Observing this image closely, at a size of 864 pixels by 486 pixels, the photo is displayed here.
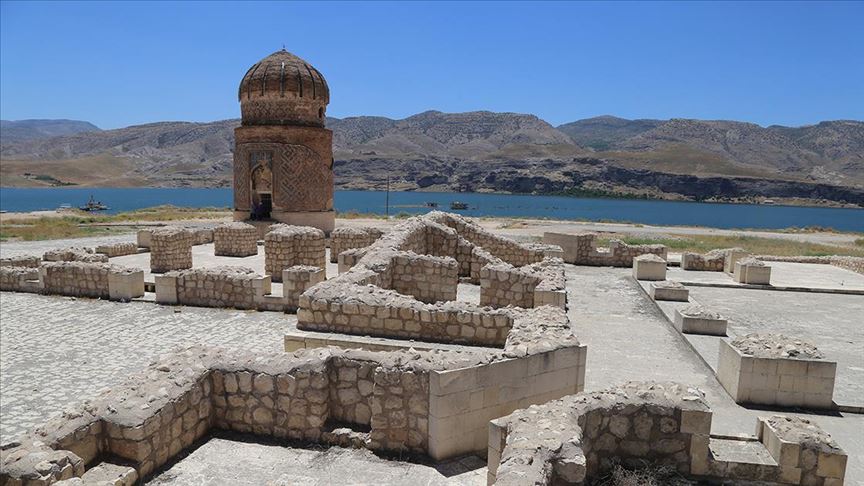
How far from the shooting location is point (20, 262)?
17453 millimetres

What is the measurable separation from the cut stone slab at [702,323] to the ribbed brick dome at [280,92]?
18.7 meters

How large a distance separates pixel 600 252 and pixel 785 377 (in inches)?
504

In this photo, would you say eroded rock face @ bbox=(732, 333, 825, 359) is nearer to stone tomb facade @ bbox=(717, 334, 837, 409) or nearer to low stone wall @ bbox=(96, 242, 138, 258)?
stone tomb facade @ bbox=(717, 334, 837, 409)

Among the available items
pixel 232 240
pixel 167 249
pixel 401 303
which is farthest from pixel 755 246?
pixel 167 249

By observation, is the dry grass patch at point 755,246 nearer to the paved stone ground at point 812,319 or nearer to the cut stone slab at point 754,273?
the cut stone slab at point 754,273

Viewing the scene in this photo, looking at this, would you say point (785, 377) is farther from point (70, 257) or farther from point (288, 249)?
point (70, 257)

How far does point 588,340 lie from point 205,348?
6.95m

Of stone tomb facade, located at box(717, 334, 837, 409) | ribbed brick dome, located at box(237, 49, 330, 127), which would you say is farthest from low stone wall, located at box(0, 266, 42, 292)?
stone tomb facade, located at box(717, 334, 837, 409)

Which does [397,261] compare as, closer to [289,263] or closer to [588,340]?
[588,340]

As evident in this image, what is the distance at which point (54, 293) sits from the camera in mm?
15141

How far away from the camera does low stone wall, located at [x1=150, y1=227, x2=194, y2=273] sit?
18031 mm

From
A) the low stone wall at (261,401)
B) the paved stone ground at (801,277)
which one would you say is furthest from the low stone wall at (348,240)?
the low stone wall at (261,401)

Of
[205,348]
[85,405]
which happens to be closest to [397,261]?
[205,348]

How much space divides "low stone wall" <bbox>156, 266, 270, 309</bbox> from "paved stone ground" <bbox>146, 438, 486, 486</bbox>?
7.93 metres
